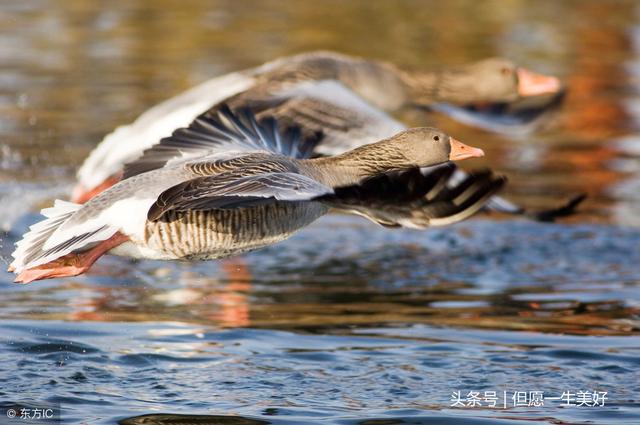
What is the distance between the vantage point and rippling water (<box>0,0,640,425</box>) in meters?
7.10

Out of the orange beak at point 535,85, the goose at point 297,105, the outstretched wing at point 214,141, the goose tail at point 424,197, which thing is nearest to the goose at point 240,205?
the goose tail at point 424,197

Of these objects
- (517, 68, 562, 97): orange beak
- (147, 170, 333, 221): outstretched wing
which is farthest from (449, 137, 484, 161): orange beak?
(517, 68, 562, 97): orange beak

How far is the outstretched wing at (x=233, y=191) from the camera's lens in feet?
21.2

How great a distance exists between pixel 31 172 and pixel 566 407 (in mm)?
7971

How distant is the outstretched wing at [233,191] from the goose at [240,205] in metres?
0.01

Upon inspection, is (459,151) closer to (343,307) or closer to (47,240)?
(343,307)

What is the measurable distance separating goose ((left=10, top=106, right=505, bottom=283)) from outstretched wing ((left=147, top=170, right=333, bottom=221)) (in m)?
0.01

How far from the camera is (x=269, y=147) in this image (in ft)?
28.0

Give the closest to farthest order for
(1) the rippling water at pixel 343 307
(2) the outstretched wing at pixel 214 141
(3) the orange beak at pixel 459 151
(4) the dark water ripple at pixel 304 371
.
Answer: (4) the dark water ripple at pixel 304 371 → (1) the rippling water at pixel 343 307 → (3) the orange beak at pixel 459 151 → (2) the outstretched wing at pixel 214 141

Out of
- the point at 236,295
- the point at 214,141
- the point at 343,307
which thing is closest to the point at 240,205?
the point at 214,141

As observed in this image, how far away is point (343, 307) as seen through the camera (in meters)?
9.29

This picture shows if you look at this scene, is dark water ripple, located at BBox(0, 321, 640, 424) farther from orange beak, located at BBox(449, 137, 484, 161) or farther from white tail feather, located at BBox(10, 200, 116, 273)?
orange beak, located at BBox(449, 137, 484, 161)

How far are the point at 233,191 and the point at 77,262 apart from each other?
49.8 inches

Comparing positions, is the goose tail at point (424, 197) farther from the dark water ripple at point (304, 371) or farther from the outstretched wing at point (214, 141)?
the outstretched wing at point (214, 141)
